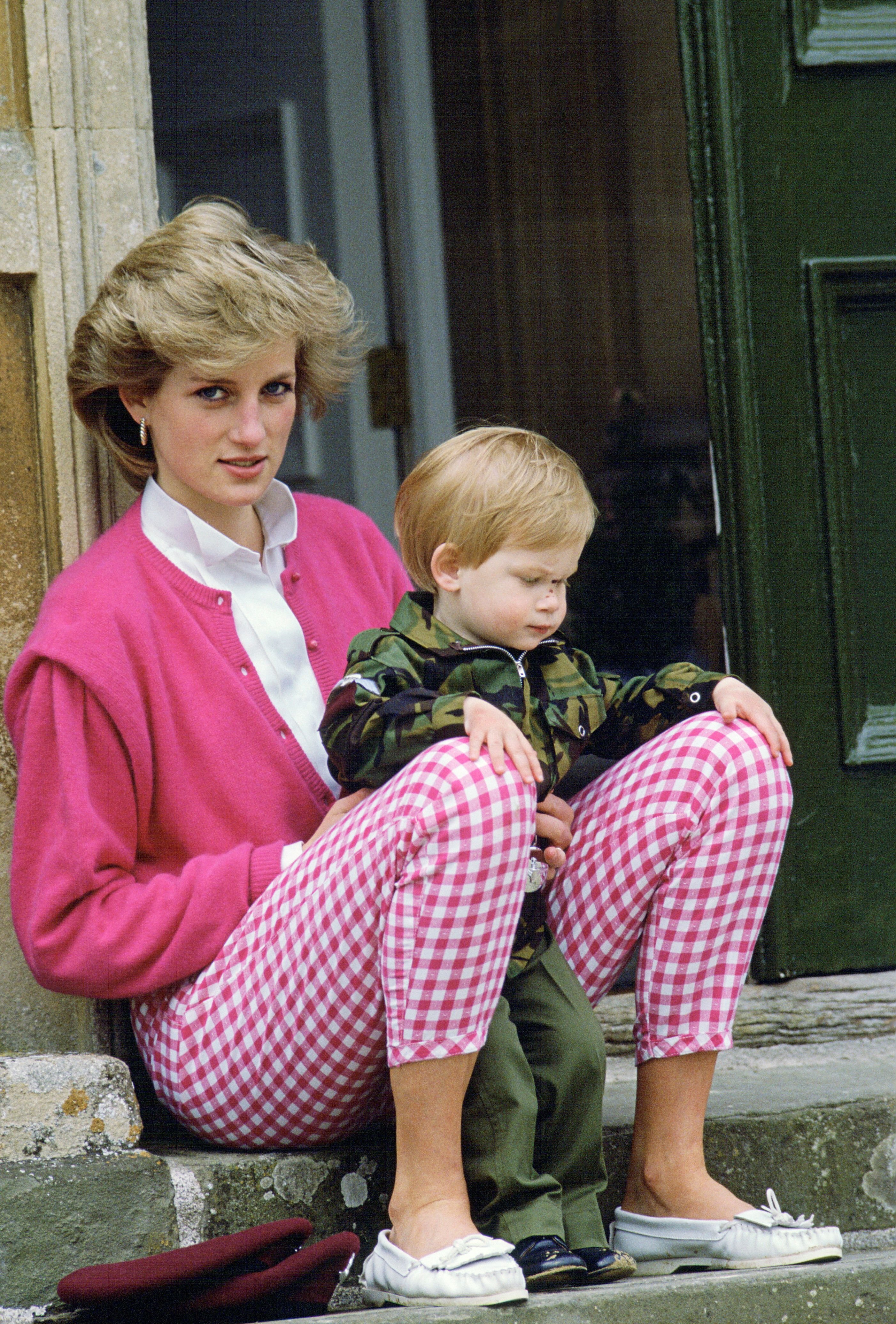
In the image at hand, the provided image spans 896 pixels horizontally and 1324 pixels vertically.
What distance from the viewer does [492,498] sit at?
188 centimetres

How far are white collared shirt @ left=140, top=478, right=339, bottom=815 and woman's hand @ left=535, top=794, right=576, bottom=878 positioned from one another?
303 mm

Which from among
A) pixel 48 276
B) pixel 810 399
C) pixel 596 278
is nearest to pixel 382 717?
pixel 48 276

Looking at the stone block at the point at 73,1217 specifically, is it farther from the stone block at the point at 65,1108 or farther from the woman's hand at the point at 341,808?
the woman's hand at the point at 341,808

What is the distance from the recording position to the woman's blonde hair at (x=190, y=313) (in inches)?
76.1

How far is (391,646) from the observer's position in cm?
191

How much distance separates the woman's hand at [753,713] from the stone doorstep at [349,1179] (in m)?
0.54

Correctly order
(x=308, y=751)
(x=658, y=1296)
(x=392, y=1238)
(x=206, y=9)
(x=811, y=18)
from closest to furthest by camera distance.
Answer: (x=658, y=1296)
(x=392, y=1238)
(x=308, y=751)
(x=811, y=18)
(x=206, y=9)

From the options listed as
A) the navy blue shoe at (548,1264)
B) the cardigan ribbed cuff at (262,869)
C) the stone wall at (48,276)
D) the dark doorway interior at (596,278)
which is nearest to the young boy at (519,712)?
the navy blue shoe at (548,1264)

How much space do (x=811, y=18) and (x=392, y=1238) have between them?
198 centimetres

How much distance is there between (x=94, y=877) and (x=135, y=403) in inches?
25.8

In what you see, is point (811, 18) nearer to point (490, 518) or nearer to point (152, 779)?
point (490, 518)

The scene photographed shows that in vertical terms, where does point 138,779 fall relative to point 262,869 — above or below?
above

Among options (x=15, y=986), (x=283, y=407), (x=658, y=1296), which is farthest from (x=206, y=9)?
(x=658, y=1296)

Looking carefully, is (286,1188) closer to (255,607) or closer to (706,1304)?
(706,1304)
